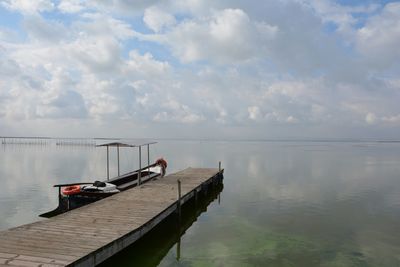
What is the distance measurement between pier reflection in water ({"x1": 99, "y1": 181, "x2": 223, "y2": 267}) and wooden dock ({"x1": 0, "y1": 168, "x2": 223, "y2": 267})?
1.18 meters

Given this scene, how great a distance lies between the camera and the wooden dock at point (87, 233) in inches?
320

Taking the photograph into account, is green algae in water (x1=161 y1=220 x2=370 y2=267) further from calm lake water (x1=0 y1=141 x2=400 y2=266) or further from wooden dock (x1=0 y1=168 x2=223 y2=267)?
wooden dock (x1=0 y1=168 x2=223 y2=267)

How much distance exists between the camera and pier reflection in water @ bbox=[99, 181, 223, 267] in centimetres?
1204

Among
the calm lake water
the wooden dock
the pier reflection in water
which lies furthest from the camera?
the calm lake water

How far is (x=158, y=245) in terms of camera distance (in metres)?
14.0

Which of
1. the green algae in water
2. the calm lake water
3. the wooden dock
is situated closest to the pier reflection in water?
the calm lake water

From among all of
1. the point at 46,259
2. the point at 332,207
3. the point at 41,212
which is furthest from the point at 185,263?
the point at 332,207

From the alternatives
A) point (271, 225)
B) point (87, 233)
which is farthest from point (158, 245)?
point (271, 225)

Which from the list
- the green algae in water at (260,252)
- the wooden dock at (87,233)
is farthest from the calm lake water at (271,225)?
the wooden dock at (87,233)

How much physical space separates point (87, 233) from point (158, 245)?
441 cm

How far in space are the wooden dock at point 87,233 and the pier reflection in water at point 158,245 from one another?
1.18 m

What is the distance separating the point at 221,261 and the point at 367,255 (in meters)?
5.61

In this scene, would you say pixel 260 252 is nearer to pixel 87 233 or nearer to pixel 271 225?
pixel 271 225

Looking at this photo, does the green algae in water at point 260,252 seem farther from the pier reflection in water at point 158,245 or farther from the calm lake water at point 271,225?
the pier reflection in water at point 158,245
